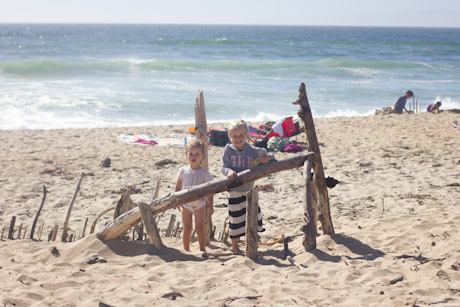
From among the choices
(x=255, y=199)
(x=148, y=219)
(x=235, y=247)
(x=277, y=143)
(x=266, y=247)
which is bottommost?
(x=266, y=247)

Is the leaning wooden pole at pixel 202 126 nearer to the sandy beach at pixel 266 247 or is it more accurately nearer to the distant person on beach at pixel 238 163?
the sandy beach at pixel 266 247

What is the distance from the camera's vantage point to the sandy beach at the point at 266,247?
4039mm

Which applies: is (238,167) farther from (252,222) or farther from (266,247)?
(266,247)

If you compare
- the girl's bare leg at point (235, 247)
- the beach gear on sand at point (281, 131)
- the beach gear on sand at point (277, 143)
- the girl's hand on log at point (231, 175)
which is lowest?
the girl's bare leg at point (235, 247)

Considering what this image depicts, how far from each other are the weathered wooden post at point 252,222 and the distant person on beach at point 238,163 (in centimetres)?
19

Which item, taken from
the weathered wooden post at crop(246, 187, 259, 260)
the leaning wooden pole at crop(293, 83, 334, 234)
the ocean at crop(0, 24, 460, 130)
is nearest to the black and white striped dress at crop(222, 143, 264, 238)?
the weathered wooden post at crop(246, 187, 259, 260)

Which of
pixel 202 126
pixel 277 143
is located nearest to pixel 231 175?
pixel 202 126

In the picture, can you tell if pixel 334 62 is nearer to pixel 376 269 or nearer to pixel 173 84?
pixel 173 84

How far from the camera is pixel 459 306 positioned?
3486mm

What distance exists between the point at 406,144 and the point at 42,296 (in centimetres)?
969

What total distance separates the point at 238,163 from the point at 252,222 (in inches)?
24.8

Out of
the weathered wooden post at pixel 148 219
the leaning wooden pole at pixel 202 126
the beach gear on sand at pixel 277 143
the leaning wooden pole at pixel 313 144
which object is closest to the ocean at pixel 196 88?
the beach gear on sand at pixel 277 143

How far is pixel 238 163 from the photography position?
16.8ft

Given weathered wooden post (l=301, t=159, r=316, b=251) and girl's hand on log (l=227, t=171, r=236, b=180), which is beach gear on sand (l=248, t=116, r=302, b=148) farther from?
girl's hand on log (l=227, t=171, r=236, b=180)
